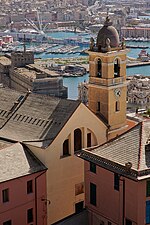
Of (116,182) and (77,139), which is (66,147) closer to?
(77,139)

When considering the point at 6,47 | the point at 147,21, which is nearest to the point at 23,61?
the point at 6,47

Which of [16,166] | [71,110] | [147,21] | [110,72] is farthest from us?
[147,21]

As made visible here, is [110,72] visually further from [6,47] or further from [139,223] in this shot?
[6,47]

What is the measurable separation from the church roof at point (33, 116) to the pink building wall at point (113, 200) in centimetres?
187

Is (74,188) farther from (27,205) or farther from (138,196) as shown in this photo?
(138,196)

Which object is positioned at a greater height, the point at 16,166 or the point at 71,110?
the point at 71,110

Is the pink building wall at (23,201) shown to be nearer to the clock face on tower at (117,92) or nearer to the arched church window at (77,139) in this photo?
the arched church window at (77,139)

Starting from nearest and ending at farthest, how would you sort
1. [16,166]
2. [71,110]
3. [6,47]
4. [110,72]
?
[16,166] → [71,110] → [110,72] → [6,47]

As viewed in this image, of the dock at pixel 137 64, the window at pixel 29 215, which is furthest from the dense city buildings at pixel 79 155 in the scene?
the dock at pixel 137 64

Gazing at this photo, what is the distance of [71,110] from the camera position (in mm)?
14008

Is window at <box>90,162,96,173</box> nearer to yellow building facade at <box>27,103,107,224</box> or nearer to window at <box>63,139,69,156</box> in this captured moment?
yellow building facade at <box>27,103,107,224</box>

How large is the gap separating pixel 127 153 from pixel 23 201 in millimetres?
3029

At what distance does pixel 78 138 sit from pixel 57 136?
963mm

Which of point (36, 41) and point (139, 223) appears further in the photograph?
point (36, 41)
